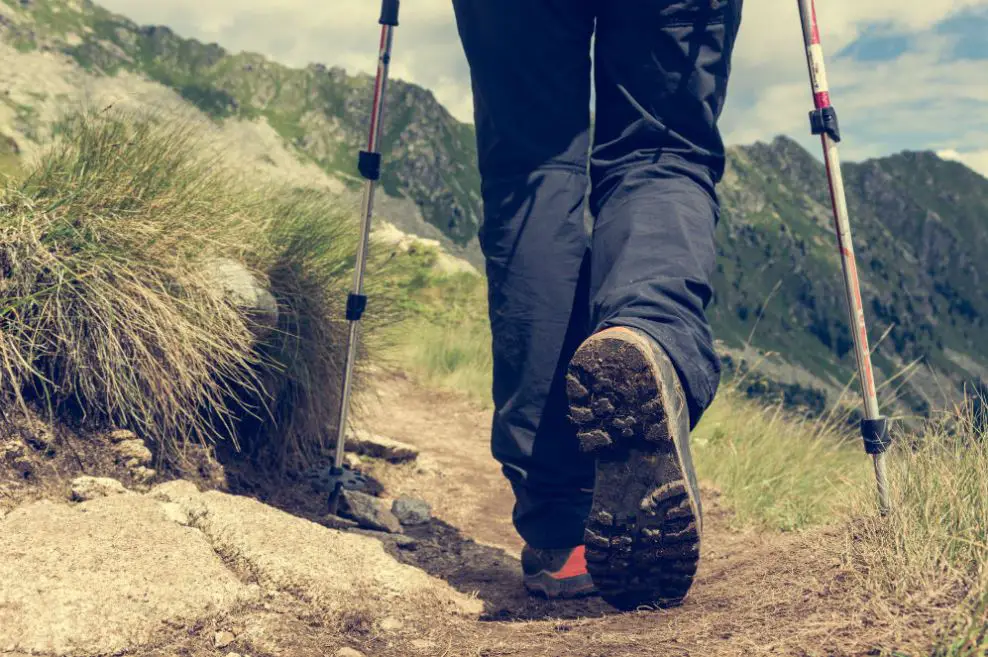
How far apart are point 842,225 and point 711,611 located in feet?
3.57

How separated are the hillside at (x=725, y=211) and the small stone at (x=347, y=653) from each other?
441ft

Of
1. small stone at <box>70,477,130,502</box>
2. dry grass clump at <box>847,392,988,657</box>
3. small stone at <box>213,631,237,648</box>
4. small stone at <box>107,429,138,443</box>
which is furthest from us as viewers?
small stone at <box>107,429,138,443</box>

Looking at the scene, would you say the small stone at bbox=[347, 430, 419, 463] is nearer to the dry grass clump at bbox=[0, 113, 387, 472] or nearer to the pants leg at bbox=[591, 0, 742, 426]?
the dry grass clump at bbox=[0, 113, 387, 472]

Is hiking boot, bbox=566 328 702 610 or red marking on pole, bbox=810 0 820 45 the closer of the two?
hiking boot, bbox=566 328 702 610

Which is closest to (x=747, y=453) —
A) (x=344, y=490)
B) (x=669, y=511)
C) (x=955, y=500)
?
(x=344, y=490)

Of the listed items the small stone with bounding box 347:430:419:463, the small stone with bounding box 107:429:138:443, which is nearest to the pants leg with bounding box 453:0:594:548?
the small stone with bounding box 107:429:138:443

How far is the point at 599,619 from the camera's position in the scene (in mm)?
2107

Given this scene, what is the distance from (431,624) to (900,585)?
109 centimetres

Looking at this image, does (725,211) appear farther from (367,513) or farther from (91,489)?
(91,489)

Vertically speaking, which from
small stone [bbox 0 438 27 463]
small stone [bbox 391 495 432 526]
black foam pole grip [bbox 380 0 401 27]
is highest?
black foam pole grip [bbox 380 0 401 27]

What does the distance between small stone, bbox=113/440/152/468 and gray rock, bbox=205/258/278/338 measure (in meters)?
0.60

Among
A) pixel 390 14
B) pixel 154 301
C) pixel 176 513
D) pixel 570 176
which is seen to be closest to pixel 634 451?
pixel 570 176

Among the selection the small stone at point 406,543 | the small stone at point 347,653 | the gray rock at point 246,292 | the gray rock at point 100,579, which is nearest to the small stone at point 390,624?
the small stone at point 347,653

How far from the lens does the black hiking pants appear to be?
205 cm
